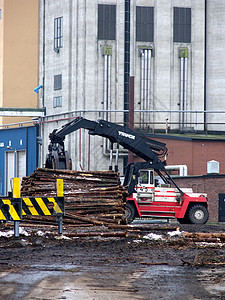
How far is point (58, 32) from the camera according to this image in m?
54.2

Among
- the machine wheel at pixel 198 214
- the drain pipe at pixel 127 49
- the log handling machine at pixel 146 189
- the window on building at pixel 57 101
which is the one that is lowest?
the machine wheel at pixel 198 214

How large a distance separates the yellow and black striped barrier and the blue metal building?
40.0 metres

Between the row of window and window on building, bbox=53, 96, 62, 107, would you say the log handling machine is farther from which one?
the row of window

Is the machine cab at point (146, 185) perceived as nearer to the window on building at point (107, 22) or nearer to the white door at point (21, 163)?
the window on building at point (107, 22)

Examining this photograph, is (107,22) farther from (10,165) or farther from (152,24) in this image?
(10,165)

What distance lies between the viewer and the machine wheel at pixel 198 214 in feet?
89.5

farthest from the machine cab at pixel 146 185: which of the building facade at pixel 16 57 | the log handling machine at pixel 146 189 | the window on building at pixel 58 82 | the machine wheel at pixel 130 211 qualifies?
the building facade at pixel 16 57

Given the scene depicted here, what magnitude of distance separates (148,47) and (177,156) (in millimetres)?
12482

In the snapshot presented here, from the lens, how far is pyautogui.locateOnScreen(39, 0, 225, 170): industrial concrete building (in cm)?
5172

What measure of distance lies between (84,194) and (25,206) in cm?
359

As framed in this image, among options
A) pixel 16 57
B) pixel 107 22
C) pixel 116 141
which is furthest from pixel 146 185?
pixel 16 57

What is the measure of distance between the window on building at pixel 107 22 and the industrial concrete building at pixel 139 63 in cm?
8

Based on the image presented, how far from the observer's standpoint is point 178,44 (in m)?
53.4

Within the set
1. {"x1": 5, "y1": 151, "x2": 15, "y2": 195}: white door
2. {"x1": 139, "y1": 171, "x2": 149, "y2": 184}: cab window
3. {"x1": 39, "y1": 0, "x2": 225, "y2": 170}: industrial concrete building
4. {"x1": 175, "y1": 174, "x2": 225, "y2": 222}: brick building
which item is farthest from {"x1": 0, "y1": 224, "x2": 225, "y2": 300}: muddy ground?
{"x1": 5, "y1": 151, "x2": 15, "y2": 195}: white door
